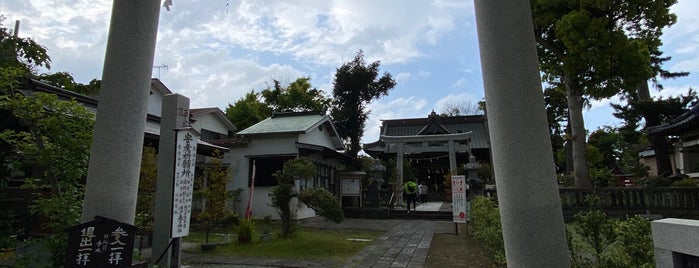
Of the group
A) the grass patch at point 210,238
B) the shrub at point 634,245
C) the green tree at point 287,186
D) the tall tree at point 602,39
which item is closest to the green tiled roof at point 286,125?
the grass patch at point 210,238

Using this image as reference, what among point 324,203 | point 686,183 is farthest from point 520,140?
point 686,183

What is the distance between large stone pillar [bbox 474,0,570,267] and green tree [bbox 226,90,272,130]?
30.9 meters

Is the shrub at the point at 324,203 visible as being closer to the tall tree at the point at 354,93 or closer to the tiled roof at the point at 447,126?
the tall tree at the point at 354,93

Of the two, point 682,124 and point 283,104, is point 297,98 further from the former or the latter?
point 682,124

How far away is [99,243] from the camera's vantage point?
355cm

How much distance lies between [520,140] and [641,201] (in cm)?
1374

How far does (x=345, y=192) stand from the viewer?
1927cm

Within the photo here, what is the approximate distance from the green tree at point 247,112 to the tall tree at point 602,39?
23.8 metres

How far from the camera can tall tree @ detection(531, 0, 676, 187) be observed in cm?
1223

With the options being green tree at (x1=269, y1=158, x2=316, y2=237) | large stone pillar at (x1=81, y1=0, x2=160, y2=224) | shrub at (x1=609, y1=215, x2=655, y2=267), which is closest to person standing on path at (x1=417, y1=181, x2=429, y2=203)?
green tree at (x1=269, y1=158, x2=316, y2=237)

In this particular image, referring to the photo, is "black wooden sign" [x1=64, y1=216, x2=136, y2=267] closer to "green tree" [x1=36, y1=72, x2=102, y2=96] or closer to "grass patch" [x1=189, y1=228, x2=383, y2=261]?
"grass patch" [x1=189, y1=228, x2=383, y2=261]

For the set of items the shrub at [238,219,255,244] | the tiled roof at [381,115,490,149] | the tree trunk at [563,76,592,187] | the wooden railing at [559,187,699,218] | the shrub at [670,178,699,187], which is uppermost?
the tiled roof at [381,115,490,149]

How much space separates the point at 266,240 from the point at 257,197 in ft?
23.9

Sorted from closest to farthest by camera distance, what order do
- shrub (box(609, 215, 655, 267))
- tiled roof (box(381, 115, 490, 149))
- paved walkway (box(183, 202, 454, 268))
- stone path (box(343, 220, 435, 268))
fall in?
shrub (box(609, 215, 655, 267)) → paved walkway (box(183, 202, 454, 268)) → stone path (box(343, 220, 435, 268)) → tiled roof (box(381, 115, 490, 149))
